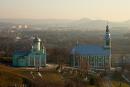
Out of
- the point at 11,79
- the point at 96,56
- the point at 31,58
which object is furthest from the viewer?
the point at 96,56

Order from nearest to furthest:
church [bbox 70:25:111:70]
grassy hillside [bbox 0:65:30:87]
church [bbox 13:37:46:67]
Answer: grassy hillside [bbox 0:65:30:87] < church [bbox 13:37:46:67] < church [bbox 70:25:111:70]

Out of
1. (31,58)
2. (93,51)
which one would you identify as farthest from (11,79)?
(93,51)

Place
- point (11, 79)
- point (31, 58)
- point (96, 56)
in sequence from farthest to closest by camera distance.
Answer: point (96, 56)
point (31, 58)
point (11, 79)

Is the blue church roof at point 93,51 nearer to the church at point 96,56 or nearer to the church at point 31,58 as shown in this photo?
the church at point 96,56

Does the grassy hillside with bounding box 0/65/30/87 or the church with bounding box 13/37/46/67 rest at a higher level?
the church with bounding box 13/37/46/67

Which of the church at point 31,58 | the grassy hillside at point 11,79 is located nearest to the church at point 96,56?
the church at point 31,58

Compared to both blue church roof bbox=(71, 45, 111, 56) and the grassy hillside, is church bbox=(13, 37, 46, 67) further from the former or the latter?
the grassy hillside

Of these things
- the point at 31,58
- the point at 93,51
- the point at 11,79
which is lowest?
the point at 11,79

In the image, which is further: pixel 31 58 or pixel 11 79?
pixel 31 58

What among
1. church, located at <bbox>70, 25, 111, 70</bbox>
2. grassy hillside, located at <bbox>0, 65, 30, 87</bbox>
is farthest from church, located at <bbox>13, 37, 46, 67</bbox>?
grassy hillside, located at <bbox>0, 65, 30, 87</bbox>

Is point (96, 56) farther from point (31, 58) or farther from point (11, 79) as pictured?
point (11, 79)

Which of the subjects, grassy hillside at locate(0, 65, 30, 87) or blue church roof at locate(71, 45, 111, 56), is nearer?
grassy hillside at locate(0, 65, 30, 87)

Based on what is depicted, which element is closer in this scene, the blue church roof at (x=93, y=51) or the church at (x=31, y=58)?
the church at (x=31, y=58)

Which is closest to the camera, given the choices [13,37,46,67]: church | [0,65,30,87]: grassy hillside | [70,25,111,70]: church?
[0,65,30,87]: grassy hillside
